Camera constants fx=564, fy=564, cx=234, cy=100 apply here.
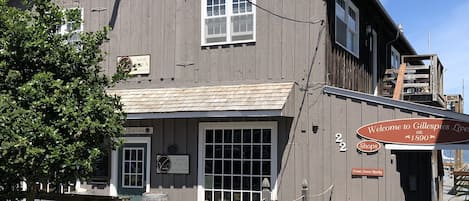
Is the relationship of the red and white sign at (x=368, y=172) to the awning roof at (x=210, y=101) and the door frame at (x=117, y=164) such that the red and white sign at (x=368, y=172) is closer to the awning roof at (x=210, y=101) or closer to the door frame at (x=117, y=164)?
the awning roof at (x=210, y=101)

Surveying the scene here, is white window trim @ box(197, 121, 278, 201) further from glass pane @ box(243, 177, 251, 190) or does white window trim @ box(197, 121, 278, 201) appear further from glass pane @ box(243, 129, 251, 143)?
glass pane @ box(243, 177, 251, 190)

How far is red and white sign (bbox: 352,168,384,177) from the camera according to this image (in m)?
11.7

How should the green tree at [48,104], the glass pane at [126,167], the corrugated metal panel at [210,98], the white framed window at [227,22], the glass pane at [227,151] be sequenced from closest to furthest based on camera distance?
the green tree at [48,104], the corrugated metal panel at [210,98], the glass pane at [227,151], the white framed window at [227,22], the glass pane at [126,167]

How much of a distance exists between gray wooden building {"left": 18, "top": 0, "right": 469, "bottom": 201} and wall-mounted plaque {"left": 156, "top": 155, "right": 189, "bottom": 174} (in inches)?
0.9

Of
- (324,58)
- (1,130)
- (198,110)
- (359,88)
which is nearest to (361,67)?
(359,88)

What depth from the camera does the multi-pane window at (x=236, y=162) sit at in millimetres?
12469

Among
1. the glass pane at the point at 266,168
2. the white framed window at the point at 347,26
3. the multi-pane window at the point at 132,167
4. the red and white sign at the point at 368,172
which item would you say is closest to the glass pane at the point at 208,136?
the glass pane at the point at 266,168

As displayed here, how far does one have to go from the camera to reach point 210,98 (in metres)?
12.6

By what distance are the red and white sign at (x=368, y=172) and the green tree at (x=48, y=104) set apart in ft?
17.6

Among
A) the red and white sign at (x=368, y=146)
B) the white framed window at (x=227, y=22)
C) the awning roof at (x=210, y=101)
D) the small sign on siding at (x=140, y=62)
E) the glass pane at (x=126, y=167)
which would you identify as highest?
the white framed window at (x=227, y=22)

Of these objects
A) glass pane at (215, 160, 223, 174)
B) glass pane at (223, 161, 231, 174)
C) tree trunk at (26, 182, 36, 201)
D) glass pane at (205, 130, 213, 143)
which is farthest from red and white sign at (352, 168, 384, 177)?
tree trunk at (26, 182, 36, 201)

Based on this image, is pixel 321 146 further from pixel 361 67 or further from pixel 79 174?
pixel 79 174

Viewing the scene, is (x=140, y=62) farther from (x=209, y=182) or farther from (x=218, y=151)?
(x=209, y=182)

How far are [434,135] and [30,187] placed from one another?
7578mm
